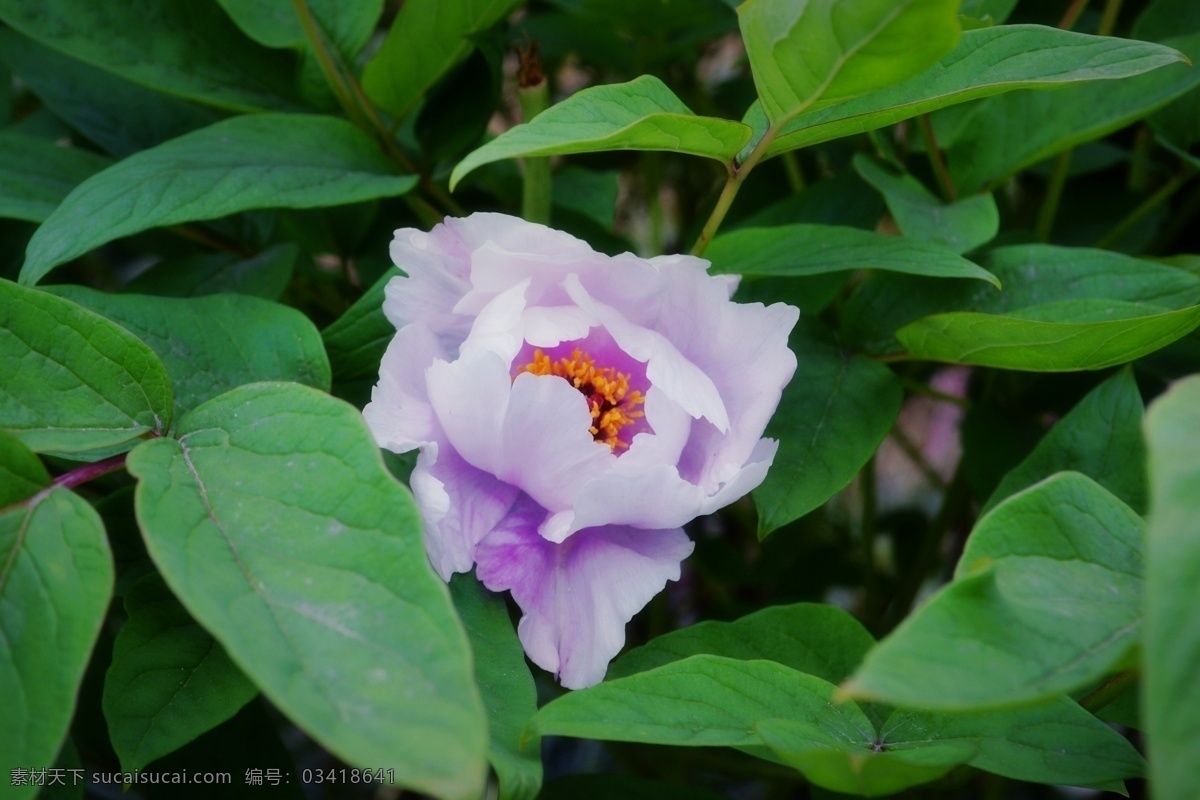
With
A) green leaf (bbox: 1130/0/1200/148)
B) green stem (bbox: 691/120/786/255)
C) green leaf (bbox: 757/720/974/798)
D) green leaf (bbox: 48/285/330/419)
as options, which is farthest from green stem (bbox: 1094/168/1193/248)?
green leaf (bbox: 48/285/330/419)

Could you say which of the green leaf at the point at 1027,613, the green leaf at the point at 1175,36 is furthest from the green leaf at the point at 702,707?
the green leaf at the point at 1175,36

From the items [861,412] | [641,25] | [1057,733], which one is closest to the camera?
[1057,733]

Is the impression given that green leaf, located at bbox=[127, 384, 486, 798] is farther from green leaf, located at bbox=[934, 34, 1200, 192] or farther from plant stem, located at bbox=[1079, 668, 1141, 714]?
green leaf, located at bbox=[934, 34, 1200, 192]

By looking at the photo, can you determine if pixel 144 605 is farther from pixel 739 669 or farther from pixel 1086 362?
pixel 1086 362

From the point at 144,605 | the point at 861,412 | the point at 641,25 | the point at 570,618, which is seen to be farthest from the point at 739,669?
the point at 641,25

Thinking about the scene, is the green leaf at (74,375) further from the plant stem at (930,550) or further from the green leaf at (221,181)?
the plant stem at (930,550)

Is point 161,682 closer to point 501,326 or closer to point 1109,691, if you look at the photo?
point 501,326
